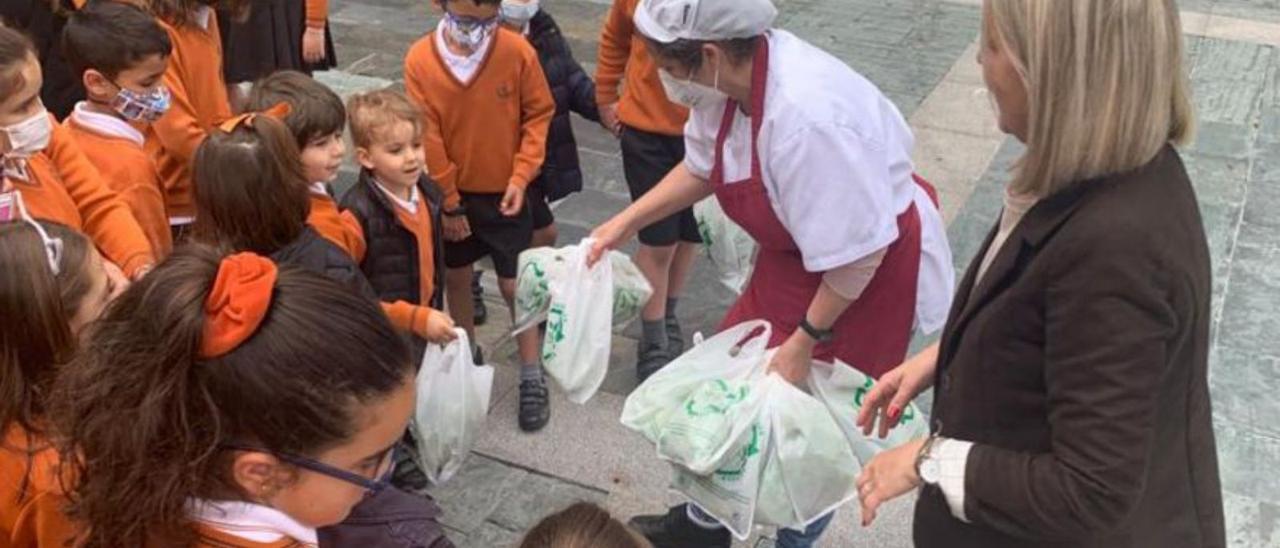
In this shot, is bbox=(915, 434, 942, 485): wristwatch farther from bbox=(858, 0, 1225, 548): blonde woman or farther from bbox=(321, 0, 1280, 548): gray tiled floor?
bbox=(321, 0, 1280, 548): gray tiled floor

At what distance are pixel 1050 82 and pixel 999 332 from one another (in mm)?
390

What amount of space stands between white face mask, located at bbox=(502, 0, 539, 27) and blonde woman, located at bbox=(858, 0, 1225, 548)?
8.09ft

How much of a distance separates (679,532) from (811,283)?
2.85ft

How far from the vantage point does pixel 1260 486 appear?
360cm

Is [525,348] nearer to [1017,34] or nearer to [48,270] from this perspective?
[48,270]

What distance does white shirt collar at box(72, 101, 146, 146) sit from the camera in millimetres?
3338

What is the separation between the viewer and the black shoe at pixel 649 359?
4207mm

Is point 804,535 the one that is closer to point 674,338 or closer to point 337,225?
point 674,338

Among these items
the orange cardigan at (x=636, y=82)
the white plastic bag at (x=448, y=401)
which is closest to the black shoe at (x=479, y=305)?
the orange cardigan at (x=636, y=82)

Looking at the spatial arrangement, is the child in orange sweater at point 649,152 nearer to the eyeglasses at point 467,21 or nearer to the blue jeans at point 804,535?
the eyeglasses at point 467,21

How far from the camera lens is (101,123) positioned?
3348 millimetres

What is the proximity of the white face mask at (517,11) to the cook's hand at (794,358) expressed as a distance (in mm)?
1803

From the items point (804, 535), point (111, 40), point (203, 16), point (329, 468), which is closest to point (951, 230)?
point (804, 535)

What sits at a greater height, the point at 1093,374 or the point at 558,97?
the point at 1093,374
